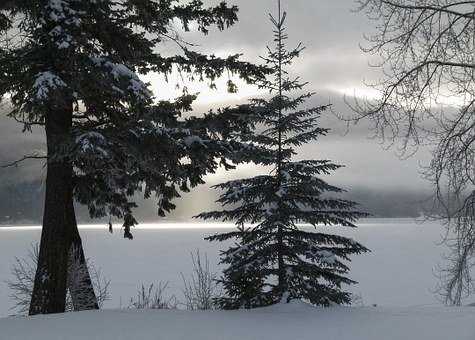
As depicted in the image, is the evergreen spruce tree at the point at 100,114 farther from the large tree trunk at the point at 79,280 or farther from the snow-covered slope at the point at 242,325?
the snow-covered slope at the point at 242,325

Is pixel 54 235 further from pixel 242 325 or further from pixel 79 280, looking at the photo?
pixel 242 325

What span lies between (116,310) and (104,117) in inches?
199

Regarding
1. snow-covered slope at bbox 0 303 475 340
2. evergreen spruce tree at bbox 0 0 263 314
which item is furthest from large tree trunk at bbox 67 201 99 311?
snow-covered slope at bbox 0 303 475 340

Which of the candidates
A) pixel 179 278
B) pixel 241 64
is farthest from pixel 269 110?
pixel 179 278

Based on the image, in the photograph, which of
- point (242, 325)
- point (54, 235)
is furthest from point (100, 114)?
point (242, 325)

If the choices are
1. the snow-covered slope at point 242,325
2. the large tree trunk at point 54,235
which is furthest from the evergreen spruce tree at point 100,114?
the snow-covered slope at point 242,325

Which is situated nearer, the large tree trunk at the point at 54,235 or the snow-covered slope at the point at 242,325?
the snow-covered slope at the point at 242,325

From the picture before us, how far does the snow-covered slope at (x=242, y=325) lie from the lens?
7191 mm

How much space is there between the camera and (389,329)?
7863 mm

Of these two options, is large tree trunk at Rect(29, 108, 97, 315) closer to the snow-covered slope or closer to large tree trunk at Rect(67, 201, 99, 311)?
large tree trunk at Rect(67, 201, 99, 311)

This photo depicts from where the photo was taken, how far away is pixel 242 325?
7.96 metres

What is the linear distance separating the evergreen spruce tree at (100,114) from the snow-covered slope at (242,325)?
264 cm

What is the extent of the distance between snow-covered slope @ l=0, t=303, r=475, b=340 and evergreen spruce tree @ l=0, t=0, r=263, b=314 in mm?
2642

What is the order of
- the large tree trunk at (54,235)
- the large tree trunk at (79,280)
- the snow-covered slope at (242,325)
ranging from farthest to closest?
the large tree trunk at (79,280) < the large tree trunk at (54,235) < the snow-covered slope at (242,325)
